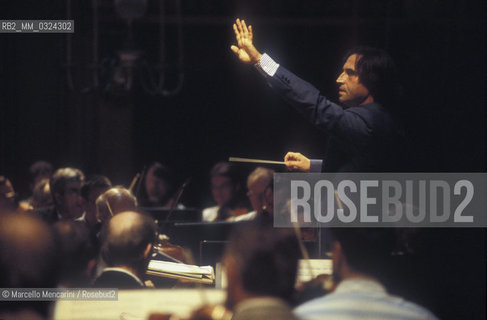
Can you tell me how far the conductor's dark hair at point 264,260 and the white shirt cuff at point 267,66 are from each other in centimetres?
141

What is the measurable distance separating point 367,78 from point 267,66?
0.46m

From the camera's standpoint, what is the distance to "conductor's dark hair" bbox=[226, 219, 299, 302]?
5.02 ft

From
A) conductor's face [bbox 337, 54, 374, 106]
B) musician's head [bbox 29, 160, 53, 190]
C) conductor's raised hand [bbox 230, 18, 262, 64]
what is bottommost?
musician's head [bbox 29, 160, 53, 190]

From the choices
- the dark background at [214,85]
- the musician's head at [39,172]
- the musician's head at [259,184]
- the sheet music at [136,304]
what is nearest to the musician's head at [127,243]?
the sheet music at [136,304]

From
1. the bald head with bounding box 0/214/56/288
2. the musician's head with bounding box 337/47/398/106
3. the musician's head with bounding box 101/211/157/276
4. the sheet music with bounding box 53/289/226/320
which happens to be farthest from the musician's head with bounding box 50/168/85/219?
the bald head with bounding box 0/214/56/288

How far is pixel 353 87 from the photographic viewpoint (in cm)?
302

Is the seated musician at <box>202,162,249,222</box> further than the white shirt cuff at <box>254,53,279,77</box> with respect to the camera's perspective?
Yes

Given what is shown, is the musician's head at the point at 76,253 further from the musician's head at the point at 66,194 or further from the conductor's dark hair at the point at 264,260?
the musician's head at the point at 66,194

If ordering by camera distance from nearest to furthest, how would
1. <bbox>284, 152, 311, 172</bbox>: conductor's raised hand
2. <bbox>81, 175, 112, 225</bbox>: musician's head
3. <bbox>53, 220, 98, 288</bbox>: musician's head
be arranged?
<bbox>53, 220, 98, 288</bbox>: musician's head < <bbox>284, 152, 311, 172</bbox>: conductor's raised hand < <bbox>81, 175, 112, 225</bbox>: musician's head

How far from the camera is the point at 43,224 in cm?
168

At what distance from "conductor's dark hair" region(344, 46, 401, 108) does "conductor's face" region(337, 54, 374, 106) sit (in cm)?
2

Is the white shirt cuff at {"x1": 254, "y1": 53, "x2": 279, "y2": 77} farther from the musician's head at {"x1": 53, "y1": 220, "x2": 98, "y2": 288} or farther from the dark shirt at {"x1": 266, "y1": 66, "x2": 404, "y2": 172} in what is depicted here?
the musician's head at {"x1": 53, "y1": 220, "x2": 98, "y2": 288}

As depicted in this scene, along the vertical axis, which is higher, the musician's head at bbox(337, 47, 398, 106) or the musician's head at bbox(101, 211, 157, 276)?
the musician's head at bbox(337, 47, 398, 106)

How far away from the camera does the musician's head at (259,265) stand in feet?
5.02
